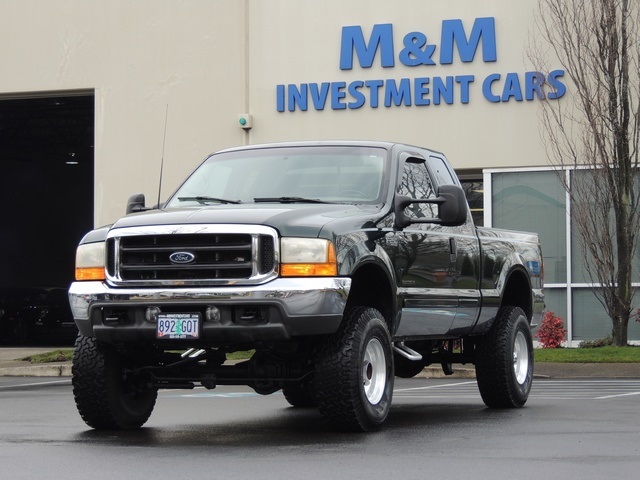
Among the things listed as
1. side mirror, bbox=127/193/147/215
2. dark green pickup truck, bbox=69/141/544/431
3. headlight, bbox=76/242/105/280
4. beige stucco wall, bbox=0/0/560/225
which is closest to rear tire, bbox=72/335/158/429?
dark green pickup truck, bbox=69/141/544/431

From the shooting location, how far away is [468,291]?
1127 cm

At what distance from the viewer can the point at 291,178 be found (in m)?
10.4

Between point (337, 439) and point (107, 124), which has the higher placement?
point (107, 124)

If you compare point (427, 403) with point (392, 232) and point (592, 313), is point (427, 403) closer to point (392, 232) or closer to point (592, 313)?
point (392, 232)

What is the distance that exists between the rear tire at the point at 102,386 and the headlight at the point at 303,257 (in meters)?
1.65

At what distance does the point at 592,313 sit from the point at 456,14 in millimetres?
6027

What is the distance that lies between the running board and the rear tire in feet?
6.35

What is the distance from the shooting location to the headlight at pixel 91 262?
945 centimetres

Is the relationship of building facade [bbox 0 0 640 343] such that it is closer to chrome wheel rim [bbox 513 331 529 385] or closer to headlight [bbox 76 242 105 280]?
chrome wheel rim [bbox 513 331 529 385]

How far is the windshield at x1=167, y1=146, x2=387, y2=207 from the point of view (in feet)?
33.6

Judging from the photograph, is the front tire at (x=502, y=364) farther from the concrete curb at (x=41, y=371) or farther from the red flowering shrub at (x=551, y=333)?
the red flowering shrub at (x=551, y=333)

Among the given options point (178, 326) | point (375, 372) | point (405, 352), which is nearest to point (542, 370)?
point (405, 352)

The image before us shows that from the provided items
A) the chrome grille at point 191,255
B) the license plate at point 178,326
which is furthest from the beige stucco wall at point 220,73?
the license plate at point 178,326

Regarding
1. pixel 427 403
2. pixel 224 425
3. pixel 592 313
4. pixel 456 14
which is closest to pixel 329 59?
pixel 456 14
